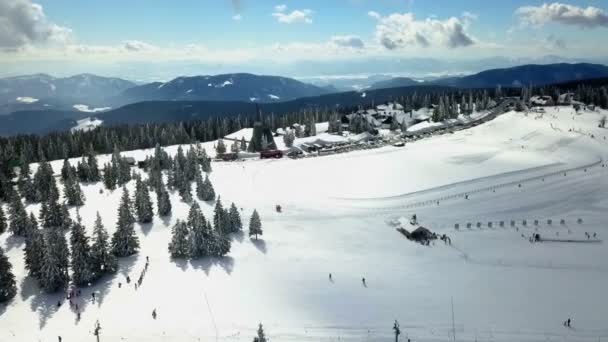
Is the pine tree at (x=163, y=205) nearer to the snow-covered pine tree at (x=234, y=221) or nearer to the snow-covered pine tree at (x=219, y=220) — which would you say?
the snow-covered pine tree at (x=219, y=220)

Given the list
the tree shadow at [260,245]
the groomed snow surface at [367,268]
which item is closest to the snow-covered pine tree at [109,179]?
the groomed snow surface at [367,268]

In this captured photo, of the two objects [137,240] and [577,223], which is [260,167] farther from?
[577,223]

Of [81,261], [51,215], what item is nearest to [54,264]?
[81,261]

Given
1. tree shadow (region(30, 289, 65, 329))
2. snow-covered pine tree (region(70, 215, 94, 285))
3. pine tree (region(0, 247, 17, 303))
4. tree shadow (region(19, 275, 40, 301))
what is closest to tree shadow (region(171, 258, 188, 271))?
snow-covered pine tree (region(70, 215, 94, 285))

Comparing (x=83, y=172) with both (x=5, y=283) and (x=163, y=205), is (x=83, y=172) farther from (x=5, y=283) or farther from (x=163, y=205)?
(x=5, y=283)

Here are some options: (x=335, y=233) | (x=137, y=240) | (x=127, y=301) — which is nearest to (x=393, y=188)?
(x=335, y=233)

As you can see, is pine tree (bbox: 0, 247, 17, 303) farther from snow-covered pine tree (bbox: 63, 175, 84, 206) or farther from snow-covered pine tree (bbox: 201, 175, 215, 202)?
snow-covered pine tree (bbox: 201, 175, 215, 202)

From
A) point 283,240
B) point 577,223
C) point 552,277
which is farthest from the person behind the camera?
point 577,223
